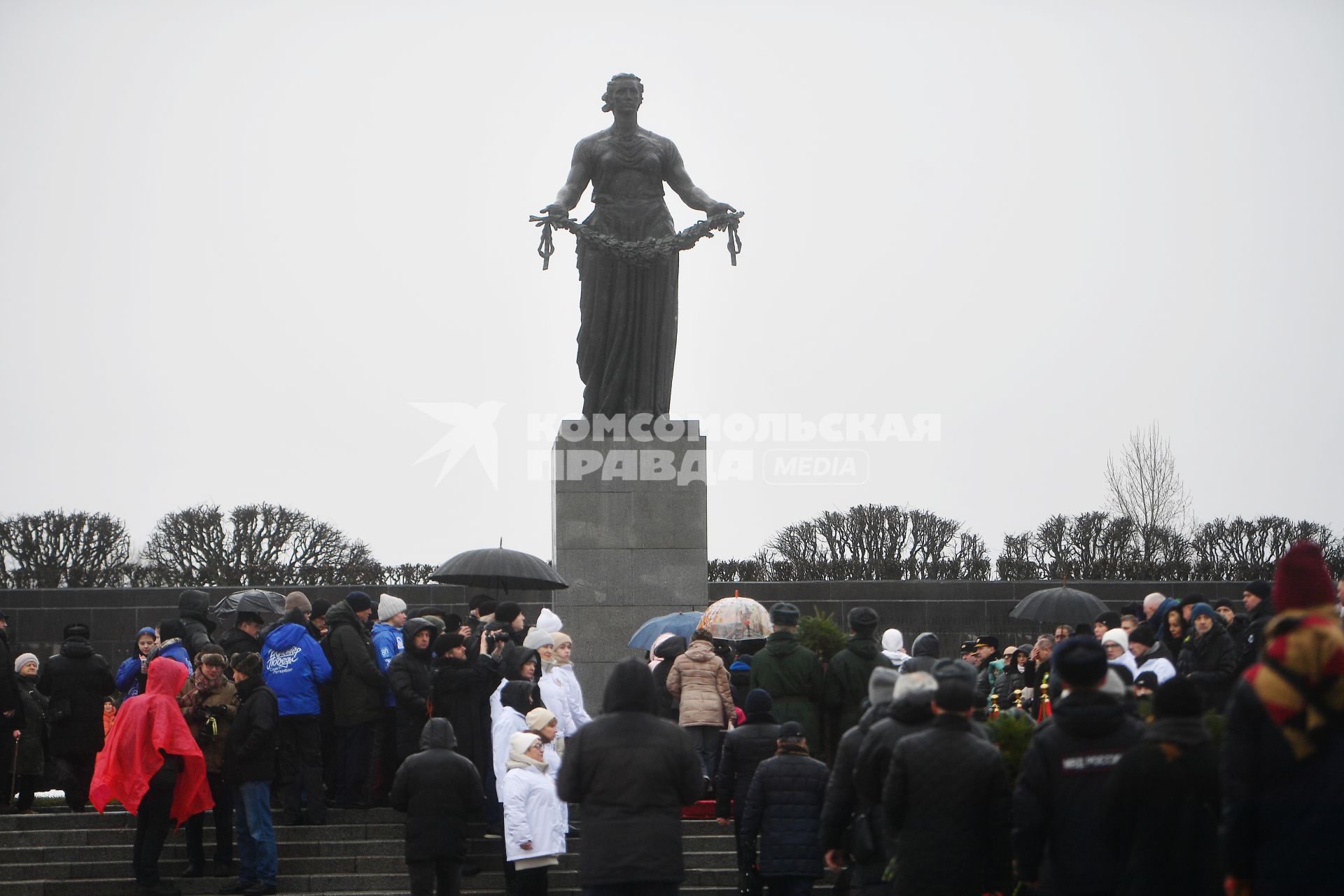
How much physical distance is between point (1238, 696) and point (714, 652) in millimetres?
6568

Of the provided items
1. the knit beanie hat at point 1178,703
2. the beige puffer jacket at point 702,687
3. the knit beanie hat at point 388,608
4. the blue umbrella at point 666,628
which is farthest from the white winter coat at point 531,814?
the knit beanie hat at point 1178,703

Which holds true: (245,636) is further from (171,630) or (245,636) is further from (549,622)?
(549,622)

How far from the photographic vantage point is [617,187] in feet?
49.6

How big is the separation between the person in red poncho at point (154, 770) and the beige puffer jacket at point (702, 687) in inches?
128

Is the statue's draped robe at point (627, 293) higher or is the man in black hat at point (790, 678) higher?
the statue's draped robe at point (627, 293)

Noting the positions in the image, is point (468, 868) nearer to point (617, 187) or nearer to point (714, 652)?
point (714, 652)

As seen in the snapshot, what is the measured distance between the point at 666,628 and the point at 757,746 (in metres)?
3.94

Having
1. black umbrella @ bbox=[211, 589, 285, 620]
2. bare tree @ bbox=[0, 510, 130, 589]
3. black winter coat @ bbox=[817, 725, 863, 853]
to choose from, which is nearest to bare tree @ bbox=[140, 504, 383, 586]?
bare tree @ bbox=[0, 510, 130, 589]

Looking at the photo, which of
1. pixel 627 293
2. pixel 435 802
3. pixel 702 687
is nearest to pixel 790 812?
pixel 435 802

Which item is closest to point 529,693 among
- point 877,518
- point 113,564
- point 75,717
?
point 75,717

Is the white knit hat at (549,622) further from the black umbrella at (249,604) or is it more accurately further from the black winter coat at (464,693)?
the black umbrella at (249,604)

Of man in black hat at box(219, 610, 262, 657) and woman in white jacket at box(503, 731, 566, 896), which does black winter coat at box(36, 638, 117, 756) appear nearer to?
man in black hat at box(219, 610, 262, 657)

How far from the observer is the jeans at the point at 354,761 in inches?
471

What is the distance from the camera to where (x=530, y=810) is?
951cm
